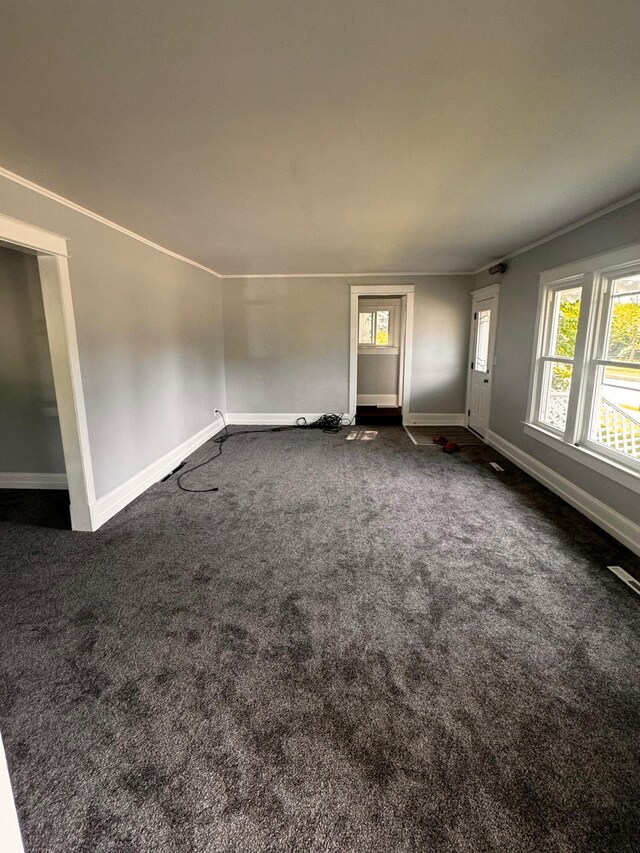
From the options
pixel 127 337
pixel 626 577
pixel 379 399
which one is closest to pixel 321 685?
pixel 626 577

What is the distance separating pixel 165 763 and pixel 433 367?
591cm

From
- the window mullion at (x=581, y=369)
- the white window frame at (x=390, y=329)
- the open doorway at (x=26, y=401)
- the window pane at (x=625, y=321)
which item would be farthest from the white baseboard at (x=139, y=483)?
the window pane at (x=625, y=321)

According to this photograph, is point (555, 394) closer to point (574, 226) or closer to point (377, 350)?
point (574, 226)

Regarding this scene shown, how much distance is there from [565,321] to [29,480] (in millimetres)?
5635

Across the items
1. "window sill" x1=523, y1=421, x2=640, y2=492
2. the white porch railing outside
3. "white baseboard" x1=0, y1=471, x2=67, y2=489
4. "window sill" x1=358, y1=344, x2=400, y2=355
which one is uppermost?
"window sill" x1=358, y1=344, x2=400, y2=355

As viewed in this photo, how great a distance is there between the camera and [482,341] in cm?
579

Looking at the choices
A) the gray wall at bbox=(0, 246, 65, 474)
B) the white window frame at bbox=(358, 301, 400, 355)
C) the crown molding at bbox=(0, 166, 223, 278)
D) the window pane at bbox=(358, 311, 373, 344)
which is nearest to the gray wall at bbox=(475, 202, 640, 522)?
the white window frame at bbox=(358, 301, 400, 355)

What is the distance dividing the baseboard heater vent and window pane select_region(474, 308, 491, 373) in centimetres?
348

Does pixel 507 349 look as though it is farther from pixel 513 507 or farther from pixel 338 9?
pixel 338 9

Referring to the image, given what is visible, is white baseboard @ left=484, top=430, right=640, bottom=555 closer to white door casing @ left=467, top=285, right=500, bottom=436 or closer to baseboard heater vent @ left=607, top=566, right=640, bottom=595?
baseboard heater vent @ left=607, top=566, right=640, bottom=595

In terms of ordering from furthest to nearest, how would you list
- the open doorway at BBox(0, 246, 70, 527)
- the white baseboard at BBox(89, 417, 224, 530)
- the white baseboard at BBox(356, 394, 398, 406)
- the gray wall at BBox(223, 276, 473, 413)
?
the white baseboard at BBox(356, 394, 398, 406) < the gray wall at BBox(223, 276, 473, 413) < the open doorway at BBox(0, 246, 70, 527) < the white baseboard at BBox(89, 417, 224, 530)

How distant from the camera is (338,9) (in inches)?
45.4

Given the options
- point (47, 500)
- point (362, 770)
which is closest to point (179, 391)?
point (47, 500)

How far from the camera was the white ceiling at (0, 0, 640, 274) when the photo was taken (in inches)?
47.3
